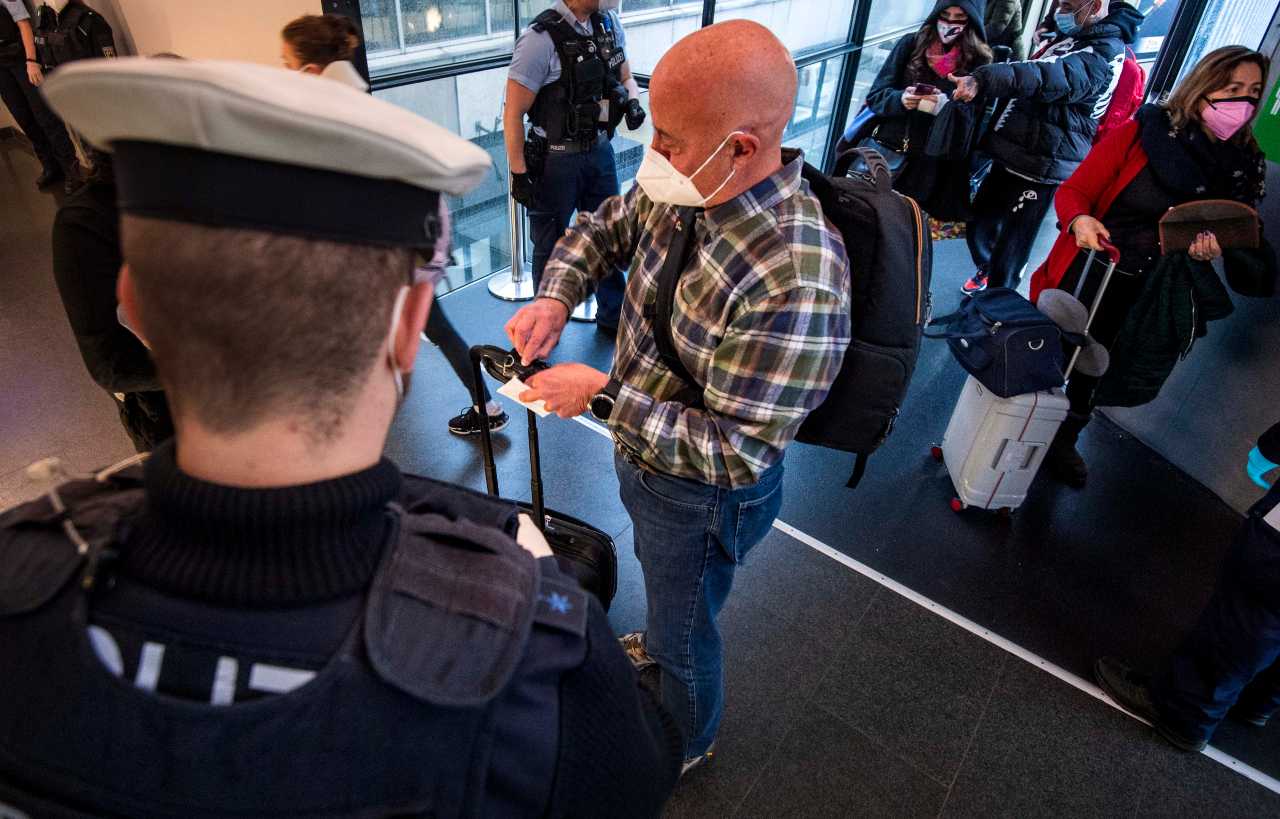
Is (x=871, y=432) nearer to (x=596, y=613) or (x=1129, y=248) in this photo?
(x=596, y=613)

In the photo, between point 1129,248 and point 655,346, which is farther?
point 1129,248

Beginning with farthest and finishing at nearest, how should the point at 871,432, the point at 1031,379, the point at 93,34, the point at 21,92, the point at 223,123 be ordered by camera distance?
the point at 21,92 < the point at 93,34 < the point at 1031,379 < the point at 871,432 < the point at 223,123

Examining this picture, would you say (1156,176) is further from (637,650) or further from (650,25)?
(650,25)

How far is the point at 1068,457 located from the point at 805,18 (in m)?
3.78

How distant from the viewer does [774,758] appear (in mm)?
2170

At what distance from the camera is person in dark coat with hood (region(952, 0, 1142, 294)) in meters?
3.48

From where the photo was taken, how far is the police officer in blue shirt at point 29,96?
17.7 feet

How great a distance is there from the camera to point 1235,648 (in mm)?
2010

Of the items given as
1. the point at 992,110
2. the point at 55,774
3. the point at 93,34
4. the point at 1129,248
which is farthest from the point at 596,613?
the point at 93,34

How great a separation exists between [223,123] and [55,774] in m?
0.54

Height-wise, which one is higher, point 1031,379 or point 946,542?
point 1031,379

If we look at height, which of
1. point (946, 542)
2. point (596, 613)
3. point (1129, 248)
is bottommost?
point (946, 542)

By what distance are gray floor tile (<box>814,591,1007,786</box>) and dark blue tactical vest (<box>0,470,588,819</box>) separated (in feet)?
6.29

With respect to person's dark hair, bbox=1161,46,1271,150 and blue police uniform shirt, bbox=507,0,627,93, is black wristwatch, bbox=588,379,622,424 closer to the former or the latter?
blue police uniform shirt, bbox=507,0,627,93
